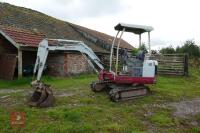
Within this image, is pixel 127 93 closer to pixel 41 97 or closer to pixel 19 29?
pixel 41 97

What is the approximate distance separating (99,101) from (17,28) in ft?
33.7

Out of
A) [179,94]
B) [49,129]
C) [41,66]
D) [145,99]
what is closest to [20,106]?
[41,66]

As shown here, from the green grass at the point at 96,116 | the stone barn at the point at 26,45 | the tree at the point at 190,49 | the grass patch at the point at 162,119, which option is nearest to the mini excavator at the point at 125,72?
the green grass at the point at 96,116

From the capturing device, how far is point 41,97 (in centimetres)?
1052

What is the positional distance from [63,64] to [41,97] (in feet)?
32.8

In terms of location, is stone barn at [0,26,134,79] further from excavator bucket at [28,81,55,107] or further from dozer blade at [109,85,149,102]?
dozer blade at [109,85,149,102]

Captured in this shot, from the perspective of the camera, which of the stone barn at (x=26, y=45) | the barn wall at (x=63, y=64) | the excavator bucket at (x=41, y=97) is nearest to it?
the excavator bucket at (x=41, y=97)

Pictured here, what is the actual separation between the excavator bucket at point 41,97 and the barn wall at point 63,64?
31.0 ft

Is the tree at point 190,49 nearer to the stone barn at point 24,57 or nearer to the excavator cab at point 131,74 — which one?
the stone barn at point 24,57

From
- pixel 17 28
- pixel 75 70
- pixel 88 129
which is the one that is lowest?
pixel 88 129

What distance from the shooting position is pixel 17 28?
1972 centimetres

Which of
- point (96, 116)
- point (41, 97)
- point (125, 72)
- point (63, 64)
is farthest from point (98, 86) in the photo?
point (63, 64)

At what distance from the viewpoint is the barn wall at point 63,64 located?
67.2ft

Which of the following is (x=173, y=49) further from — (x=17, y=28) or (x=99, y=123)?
(x=99, y=123)
